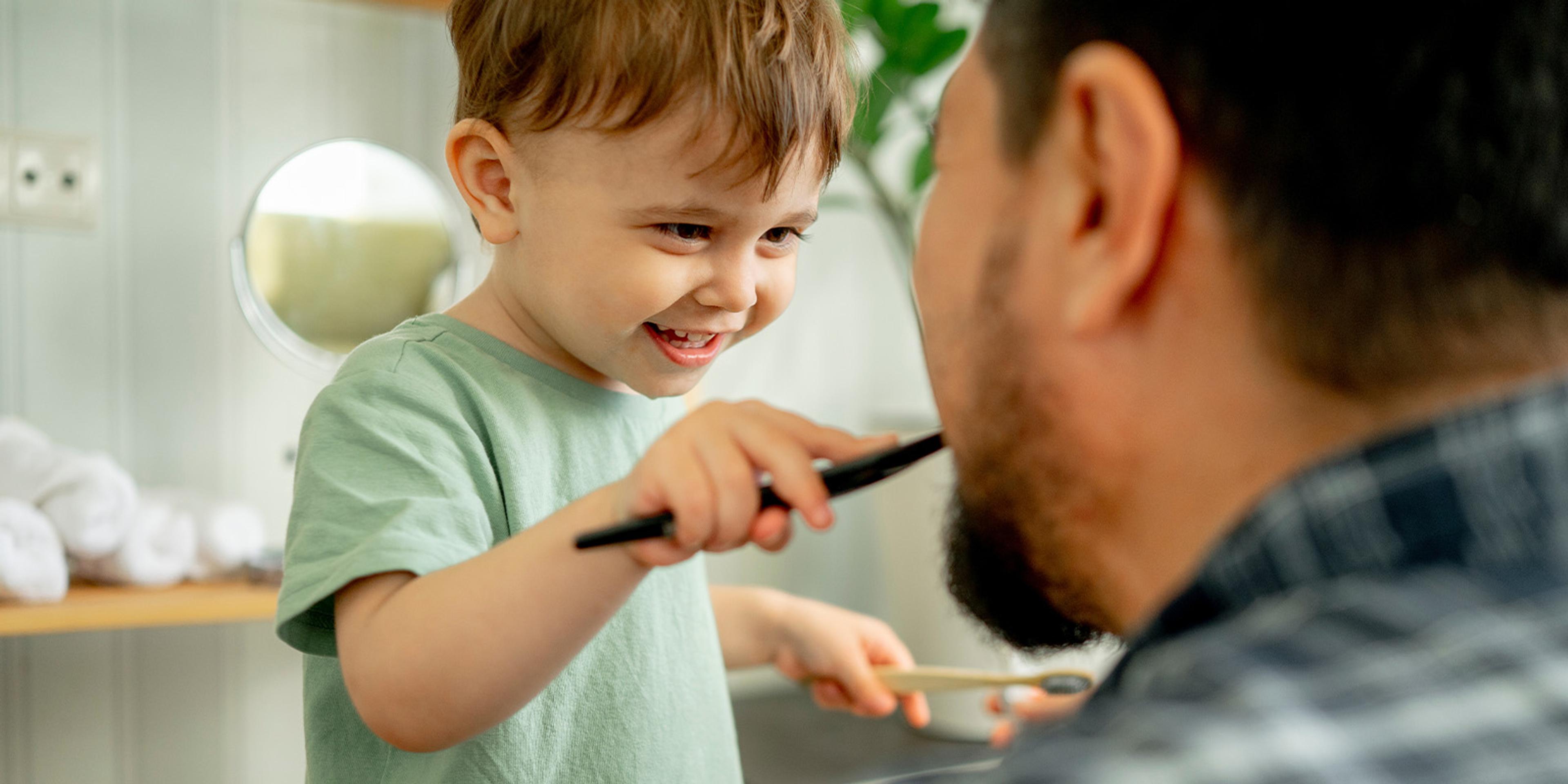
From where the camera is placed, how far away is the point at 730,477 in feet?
1.74

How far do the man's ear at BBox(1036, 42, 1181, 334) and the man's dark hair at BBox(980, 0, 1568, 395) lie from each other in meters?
0.04

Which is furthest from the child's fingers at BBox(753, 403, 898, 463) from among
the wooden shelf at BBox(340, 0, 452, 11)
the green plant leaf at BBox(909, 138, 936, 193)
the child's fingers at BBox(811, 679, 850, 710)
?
the green plant leaf at BBox(909, 138, 936, 193)

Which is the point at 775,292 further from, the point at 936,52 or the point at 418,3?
the point at 936,52

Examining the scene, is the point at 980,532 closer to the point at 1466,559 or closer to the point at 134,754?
the point at 1466,559

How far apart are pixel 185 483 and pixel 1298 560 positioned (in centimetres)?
160

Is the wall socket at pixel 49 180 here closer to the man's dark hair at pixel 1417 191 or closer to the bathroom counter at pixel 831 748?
the bathroom counter at pixel 831 748

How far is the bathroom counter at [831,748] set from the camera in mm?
1646

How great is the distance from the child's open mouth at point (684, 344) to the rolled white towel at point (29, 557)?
2.95 ft

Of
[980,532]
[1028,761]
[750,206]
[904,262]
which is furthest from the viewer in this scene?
[904,262]

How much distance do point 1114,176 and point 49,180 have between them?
154 centimetres

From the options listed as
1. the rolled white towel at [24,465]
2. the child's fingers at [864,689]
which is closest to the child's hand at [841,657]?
the child's fingers at [864,689]

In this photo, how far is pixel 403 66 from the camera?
1.71 metres

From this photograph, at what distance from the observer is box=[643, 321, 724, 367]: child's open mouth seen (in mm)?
790

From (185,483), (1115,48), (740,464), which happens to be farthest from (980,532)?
(185,483)
